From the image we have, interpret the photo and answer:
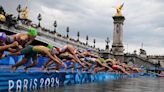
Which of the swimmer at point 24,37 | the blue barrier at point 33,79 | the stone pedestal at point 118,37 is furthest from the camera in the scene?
the stone pedestal at point 118,37

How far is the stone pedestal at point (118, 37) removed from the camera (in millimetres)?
157250

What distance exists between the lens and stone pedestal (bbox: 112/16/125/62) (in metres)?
157

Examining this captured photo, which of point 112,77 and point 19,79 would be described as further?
point 112,77

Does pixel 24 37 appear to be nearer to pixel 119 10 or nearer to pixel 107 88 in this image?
pixel 107 88

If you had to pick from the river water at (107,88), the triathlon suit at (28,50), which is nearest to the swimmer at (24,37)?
the triathlon suit at (28,50)

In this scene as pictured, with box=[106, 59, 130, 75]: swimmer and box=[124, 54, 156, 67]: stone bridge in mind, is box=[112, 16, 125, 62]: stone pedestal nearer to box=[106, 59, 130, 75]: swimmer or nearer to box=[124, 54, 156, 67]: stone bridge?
box=[124, 54, 156, 67]: stone bridge

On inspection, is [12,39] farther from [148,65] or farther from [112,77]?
[148,65]

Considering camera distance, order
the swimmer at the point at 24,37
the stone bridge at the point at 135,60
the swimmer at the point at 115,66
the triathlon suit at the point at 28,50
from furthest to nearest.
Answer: the stone bridge at the point at 135,60 < the swimmer at the point at 115,66 < the triathlon suit at the point at 28,50 < the swimmer at the point at 24,37

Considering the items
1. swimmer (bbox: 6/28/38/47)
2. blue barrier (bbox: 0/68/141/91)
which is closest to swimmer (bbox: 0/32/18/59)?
swimmer (bbox: 6/28/38/47)

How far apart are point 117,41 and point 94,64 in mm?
117258

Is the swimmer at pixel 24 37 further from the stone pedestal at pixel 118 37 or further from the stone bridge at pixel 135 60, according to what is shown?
the stone bridge at pixel 135 60

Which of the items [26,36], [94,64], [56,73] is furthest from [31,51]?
[94,64]

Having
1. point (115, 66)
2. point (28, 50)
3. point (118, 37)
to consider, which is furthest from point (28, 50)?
point (118, 37)

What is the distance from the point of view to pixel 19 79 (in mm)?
21234
